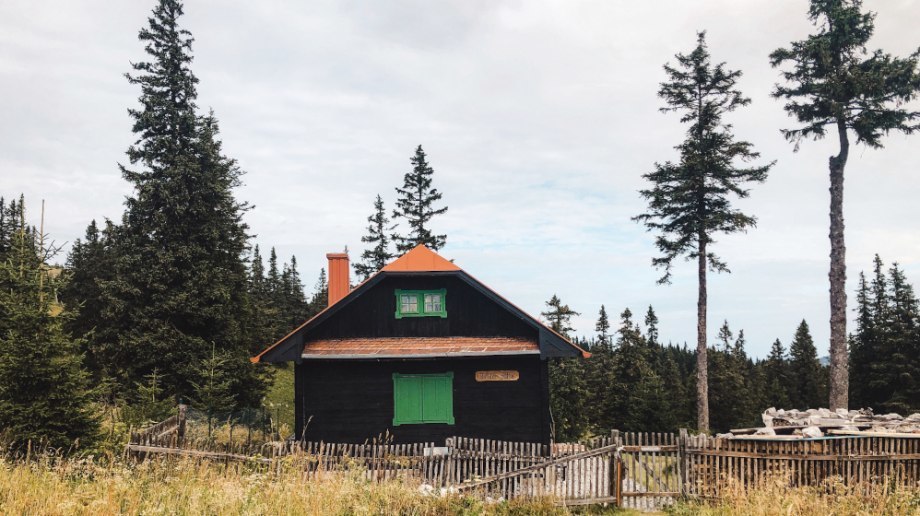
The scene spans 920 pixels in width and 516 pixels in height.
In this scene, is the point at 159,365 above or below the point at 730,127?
below

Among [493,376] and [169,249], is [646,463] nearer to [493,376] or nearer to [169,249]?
[493,376]

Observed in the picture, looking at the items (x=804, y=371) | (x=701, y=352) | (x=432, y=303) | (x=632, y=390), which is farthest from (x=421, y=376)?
(x=804, y=371)

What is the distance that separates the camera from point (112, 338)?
23.5 metres

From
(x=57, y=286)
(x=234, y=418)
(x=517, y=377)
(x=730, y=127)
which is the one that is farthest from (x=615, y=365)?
(x=57, y=286)

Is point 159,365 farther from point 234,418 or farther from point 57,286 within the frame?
point 57,286

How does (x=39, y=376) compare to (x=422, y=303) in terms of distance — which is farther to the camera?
(x=422, y=303)

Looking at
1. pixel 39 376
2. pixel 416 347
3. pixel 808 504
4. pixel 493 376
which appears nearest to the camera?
pixel 808 504

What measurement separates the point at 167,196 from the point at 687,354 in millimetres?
95105

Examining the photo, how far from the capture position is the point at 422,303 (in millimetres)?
18172

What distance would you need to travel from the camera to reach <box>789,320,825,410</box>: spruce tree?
165ft

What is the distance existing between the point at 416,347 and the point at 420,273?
241 centimetres

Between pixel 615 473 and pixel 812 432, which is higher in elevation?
pixel 812 432

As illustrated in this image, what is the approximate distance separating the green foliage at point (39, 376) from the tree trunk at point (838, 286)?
81.3 feet

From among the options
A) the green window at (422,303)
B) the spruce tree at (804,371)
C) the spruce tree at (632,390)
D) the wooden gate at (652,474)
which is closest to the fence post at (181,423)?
the green window at (422,303)
